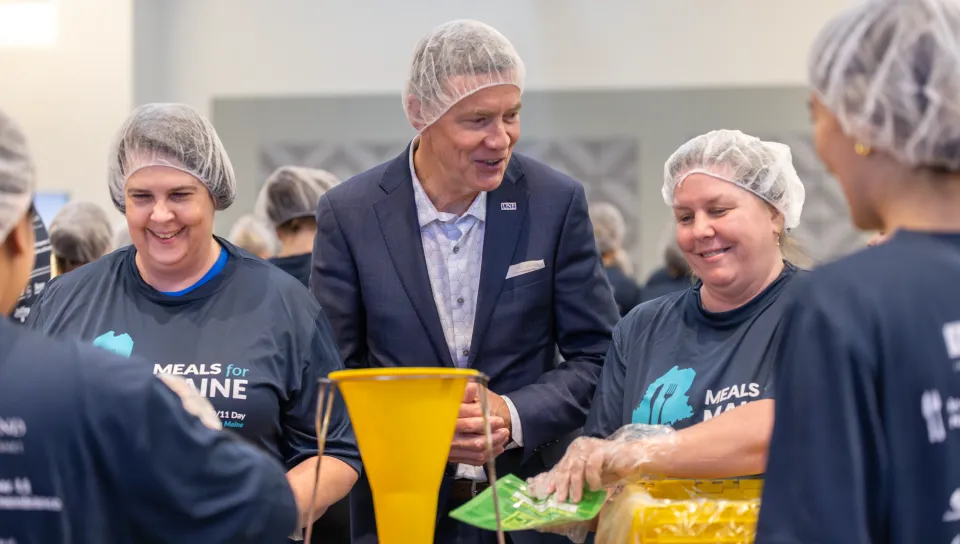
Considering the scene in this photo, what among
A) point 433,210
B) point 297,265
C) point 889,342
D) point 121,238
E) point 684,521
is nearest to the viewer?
point 889,342

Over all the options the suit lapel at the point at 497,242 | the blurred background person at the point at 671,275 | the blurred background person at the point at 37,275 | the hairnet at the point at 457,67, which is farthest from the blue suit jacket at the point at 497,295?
the blurred background person at the point at 671,275

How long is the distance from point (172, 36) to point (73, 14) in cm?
86

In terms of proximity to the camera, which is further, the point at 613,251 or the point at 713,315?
the point at 613,251

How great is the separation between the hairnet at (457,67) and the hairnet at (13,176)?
1.34 meters

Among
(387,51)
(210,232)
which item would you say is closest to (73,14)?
(387,51)

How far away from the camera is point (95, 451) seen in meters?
1.53

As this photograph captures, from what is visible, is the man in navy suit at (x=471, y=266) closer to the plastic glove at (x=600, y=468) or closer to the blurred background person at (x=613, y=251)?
the plastic glove at (x=600, y=468)

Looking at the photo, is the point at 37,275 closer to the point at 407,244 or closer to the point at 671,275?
the point at 407,244

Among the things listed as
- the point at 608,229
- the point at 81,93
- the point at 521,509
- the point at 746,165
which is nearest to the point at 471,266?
the point at 746,165

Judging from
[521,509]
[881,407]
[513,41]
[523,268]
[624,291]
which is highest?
[513,41]

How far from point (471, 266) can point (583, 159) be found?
19.4ft

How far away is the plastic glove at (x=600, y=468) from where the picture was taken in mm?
2162

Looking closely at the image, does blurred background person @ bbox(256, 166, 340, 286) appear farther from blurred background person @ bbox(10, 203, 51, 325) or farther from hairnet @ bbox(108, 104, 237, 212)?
hairnet @ bbox(108, 104, 237, 212)

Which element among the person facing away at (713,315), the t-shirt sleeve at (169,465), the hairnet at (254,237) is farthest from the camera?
the hairnet at (254,237)
